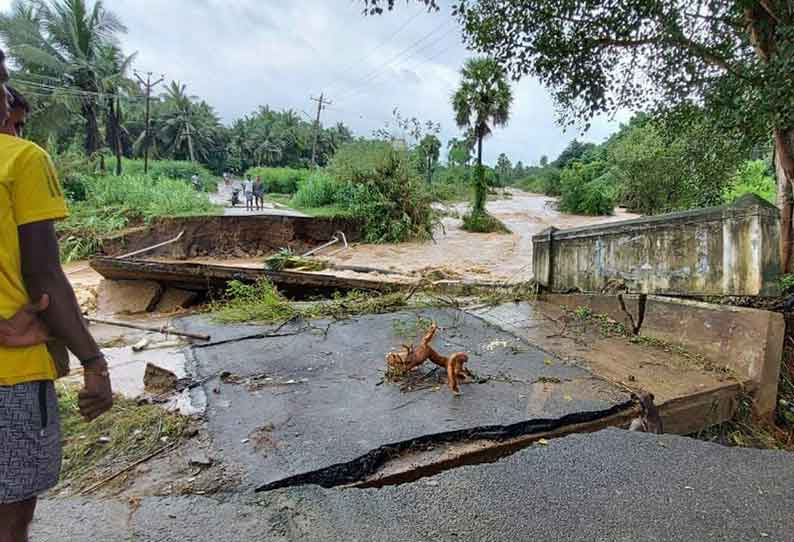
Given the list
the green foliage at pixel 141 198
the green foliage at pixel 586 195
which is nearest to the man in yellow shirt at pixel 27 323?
the green foliage at pixel 141 198

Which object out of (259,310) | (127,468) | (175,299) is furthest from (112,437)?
(175,299)

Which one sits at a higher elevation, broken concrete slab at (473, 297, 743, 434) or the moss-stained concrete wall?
the moss-stained concrete wall

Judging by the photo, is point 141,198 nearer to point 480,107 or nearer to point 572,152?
point 480,107

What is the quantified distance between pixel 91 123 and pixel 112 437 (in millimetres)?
31668

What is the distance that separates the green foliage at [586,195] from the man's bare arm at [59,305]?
89.8 ft

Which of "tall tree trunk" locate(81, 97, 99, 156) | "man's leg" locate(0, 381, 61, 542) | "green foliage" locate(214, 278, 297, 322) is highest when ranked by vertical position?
"tall tree trunk" locate(81, 97, 99, 156)

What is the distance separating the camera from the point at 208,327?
520 centimetres

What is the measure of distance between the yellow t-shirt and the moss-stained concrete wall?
453 cm

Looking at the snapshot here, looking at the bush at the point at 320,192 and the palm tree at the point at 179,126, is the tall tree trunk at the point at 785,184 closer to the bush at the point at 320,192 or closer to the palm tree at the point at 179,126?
the bush at the point at 320,192

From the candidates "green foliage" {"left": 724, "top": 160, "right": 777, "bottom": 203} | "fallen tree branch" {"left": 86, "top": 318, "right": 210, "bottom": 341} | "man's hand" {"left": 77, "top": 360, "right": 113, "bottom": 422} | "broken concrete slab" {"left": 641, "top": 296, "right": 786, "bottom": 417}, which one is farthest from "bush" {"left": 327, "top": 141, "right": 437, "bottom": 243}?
"man's hand" {"left": 77, "top": 360, "right": 113, "bottom": 422}

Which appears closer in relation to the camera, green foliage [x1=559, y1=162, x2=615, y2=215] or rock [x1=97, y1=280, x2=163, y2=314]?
rock [x1=97, y1=280, x2=163, y2=314]

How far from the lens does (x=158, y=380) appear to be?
342 cm

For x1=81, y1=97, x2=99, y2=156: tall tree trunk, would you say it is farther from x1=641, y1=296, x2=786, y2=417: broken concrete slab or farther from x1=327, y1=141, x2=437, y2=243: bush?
x1=641, y1=296, x2=786, y2=417: broken concrete slab

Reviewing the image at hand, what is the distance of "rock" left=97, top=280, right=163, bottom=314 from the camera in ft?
25.4
